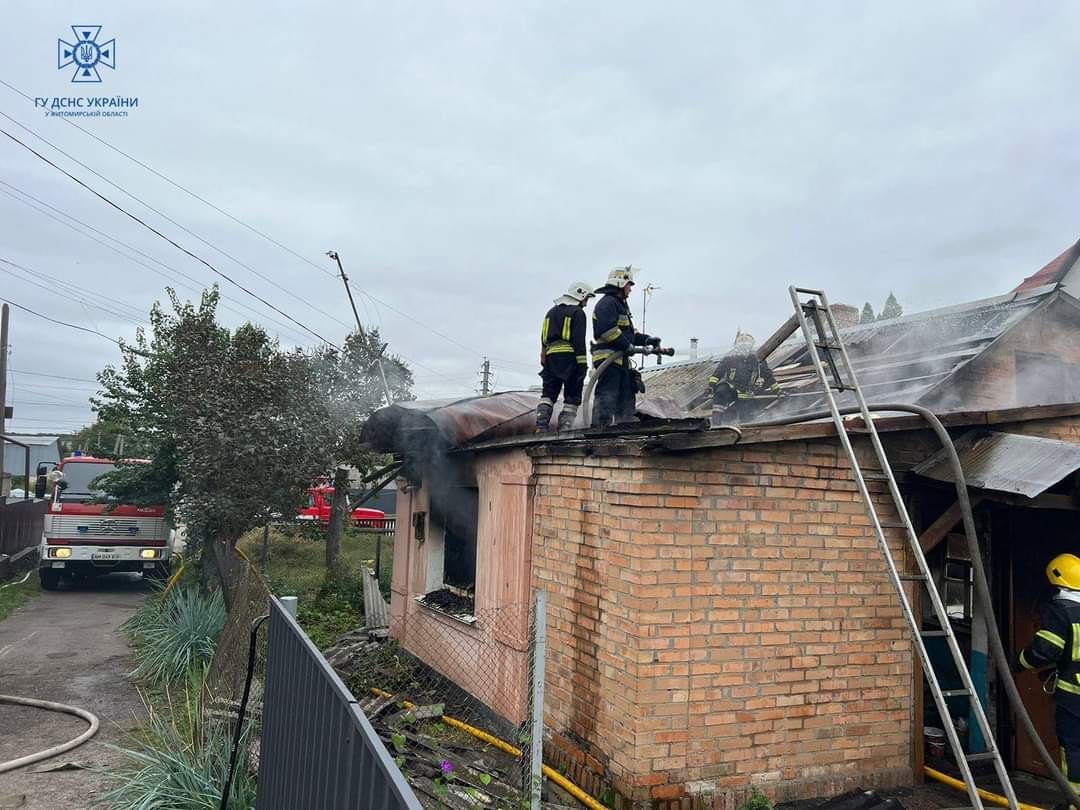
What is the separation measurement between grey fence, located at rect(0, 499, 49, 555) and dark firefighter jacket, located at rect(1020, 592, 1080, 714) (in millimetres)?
16091

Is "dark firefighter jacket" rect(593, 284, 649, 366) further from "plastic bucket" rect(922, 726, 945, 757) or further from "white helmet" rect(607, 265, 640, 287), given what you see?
"plastic bucket" rect(922, 726, 945, 757)

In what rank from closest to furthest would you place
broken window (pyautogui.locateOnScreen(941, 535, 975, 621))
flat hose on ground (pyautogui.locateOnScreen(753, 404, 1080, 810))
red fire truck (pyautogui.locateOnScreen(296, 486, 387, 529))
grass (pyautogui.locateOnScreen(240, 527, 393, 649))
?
flat hose on ground (pyautogui.locateOnScreen(753, 404, 1080, 810)) < broken window (pyautogui.locateOnScreen(941, 535, 975, 621)) < grass (pyautogui.locateOnScreen(240, 527, 393, 649)) < red fire truck (pyautogui.locateOnScreen(296, 486, 387, 529))

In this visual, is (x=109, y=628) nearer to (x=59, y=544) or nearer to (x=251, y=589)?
(x=59, y=544)

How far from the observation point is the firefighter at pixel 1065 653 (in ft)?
15.2

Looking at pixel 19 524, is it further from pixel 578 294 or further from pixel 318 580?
pixel 578 294

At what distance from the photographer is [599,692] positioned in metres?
5.19

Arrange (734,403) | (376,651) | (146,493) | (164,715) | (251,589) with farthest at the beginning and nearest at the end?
(146,493) → (376,651) → (734,403) → (164,715) → (251,589)

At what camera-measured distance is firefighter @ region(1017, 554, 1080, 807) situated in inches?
182

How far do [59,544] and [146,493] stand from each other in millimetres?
2079

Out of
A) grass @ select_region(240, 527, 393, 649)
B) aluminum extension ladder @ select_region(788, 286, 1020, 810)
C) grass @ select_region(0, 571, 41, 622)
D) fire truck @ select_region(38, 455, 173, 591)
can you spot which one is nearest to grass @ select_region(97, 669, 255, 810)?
aluminum extension ladder @ select_region(788, 286, 1020, 810)

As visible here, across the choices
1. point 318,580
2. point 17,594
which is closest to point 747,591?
point 318,580

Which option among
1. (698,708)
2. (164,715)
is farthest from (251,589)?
(698,708)

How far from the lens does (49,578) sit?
14.8m

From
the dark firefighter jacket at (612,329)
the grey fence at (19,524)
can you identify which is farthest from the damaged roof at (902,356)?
the grey fence at (19,524)
